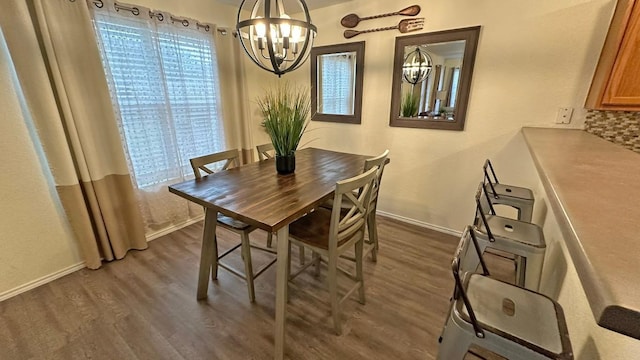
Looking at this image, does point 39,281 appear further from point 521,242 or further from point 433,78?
point 433,78

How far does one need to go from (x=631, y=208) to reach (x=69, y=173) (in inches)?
117

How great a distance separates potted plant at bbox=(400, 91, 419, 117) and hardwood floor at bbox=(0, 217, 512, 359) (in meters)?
1.47

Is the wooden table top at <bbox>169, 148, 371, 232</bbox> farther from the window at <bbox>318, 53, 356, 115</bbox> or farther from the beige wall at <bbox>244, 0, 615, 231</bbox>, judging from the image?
the window at <bbox>318, 53, 356, 115</bbox>

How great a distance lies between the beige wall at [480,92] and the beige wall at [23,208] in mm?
2630

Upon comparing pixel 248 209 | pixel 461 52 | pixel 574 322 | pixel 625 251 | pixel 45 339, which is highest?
pixel 461 52

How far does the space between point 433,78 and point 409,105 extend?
33 cm

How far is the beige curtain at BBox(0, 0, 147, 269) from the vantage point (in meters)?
1.72

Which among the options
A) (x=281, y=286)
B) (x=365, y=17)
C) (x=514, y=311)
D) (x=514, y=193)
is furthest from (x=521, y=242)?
(x=365, y=17)

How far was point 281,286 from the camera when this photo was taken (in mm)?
1380

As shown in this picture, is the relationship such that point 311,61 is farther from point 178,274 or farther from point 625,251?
point 625,251

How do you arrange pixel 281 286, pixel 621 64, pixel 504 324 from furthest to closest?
pixel 621 64, pixel 281 286, pixel 504 324

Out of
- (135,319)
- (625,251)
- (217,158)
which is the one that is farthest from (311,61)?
(625,251)

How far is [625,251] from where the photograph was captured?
48 cm

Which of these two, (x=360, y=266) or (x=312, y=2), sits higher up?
(x=312, y=2)
